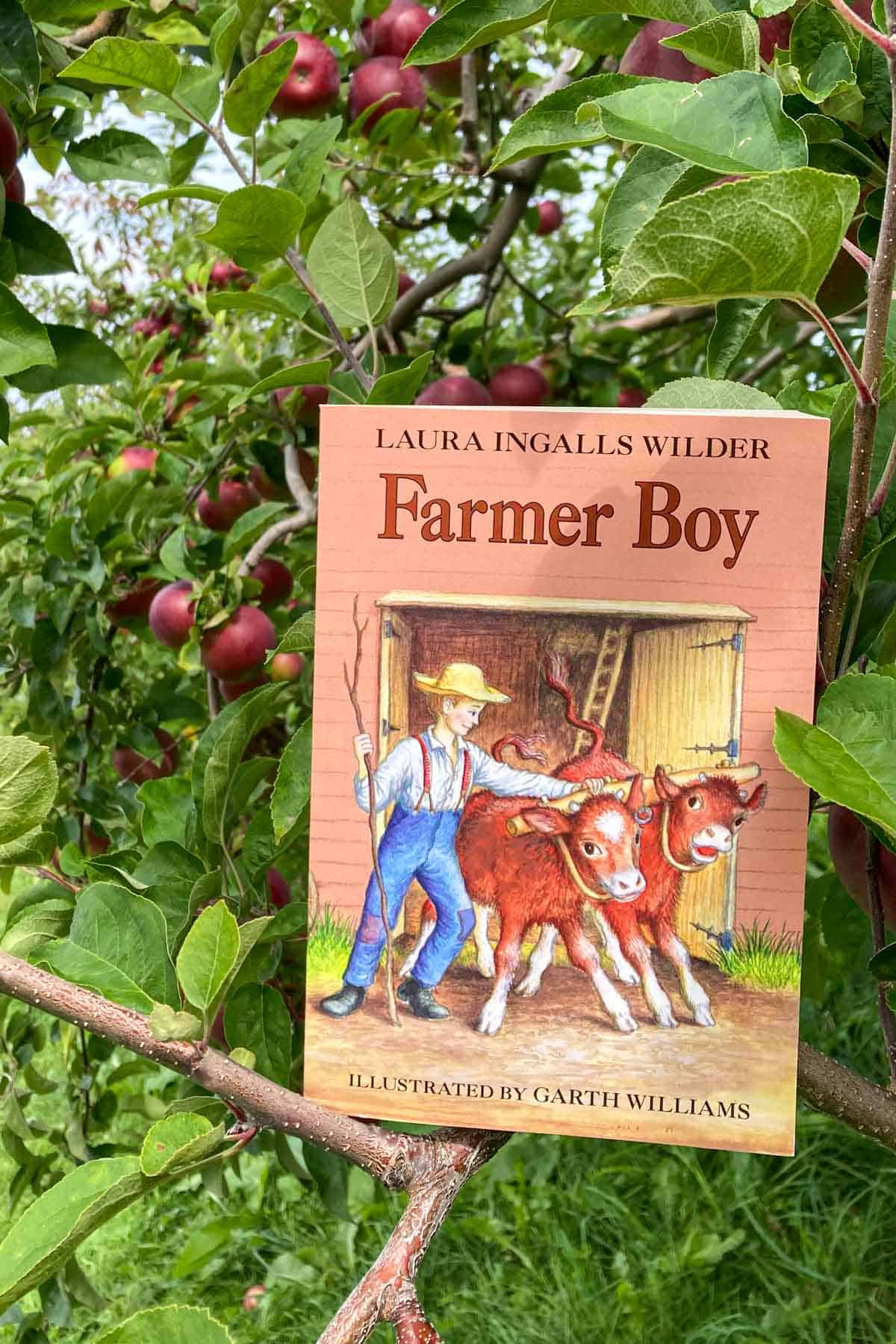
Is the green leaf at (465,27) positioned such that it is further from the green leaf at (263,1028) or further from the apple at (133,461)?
the apple at (133,461)

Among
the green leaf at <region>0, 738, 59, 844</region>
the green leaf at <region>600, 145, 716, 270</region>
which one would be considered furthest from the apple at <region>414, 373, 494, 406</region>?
the green leaf at <region>0, 738, 59, 844</region>

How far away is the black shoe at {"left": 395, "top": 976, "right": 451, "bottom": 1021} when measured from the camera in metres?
0.55

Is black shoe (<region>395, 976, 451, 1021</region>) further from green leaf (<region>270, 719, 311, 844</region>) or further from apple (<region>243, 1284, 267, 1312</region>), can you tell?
apple (<region>243, 1284, 267, 1312</region>)

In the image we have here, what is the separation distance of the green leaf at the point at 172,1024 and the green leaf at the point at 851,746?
0.26 meters

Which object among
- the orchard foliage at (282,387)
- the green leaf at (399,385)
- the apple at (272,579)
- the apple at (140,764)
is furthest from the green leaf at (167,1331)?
the apple at (140,764)

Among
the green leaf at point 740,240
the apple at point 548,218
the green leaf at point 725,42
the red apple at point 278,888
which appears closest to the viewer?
the green leaf at point 740,240

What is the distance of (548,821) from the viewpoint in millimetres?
533

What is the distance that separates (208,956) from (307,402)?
89cm

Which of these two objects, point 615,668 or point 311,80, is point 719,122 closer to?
point 615,668

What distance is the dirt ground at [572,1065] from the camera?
519 mm

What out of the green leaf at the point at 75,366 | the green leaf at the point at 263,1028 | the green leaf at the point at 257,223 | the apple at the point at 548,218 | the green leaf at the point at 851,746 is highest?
the apple at the point at 548,218

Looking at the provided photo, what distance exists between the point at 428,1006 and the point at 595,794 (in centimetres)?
13

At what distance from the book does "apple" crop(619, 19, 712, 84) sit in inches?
12.5

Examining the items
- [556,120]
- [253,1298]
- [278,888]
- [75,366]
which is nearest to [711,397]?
[556,120]
